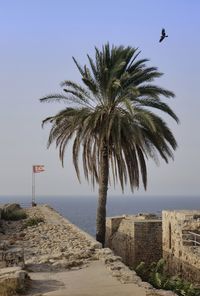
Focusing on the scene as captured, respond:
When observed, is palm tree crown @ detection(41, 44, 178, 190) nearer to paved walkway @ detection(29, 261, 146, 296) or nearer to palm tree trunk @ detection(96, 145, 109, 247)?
palm tree trunk @ detection(96, 145, 109, 247)

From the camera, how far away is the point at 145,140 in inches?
758

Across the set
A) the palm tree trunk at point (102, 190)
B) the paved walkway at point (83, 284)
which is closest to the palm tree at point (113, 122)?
the palm tree trunk at point (102, 190)

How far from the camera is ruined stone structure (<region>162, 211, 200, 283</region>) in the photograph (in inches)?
667

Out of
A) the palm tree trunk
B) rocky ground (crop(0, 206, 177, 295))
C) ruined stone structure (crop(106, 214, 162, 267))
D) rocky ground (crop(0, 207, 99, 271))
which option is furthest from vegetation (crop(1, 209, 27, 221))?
the palm tree trunk

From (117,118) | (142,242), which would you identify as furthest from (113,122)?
(142,242)

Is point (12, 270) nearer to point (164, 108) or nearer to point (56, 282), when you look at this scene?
point (56, 282)

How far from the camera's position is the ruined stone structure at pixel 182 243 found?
16.9 m

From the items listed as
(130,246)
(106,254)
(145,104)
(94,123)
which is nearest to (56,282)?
(106,254)

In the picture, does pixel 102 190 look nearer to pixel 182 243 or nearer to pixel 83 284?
pixel 182 243

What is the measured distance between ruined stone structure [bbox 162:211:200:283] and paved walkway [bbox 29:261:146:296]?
607cm

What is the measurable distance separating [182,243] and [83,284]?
29.4ft

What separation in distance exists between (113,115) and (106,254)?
6.70 m

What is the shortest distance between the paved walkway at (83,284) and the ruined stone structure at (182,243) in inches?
239

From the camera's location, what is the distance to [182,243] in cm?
1834
